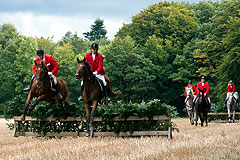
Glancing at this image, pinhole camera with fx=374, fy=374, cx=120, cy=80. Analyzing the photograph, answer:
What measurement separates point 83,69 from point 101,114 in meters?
1.75

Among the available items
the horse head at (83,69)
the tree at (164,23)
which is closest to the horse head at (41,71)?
the horse head at (83,69)

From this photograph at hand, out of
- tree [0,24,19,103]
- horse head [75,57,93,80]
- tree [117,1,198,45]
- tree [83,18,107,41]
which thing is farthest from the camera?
tree [83,18,107,41]

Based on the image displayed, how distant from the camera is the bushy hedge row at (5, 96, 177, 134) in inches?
474

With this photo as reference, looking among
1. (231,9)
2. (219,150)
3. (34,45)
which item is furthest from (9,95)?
(219,150)

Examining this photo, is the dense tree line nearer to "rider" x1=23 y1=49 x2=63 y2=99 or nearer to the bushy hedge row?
the bushy hedge row

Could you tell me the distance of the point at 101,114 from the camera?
493 inches

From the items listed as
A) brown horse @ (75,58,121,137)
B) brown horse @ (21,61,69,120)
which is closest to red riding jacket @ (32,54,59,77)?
brown horse @ (21,61,69,120)

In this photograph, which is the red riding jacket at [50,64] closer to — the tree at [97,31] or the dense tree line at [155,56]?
the dense tree line at [155,56]

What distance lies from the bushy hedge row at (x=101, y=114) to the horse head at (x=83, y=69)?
1406 mm

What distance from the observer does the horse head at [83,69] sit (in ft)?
38.2

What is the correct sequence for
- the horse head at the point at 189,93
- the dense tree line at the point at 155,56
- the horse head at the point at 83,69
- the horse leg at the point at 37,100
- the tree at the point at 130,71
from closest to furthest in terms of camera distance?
the horse head at the point at 83,69 < the horse leg at the point at 37,100 < the horse head at the point at 189,93 < the dense tree line at the point at 155,56 < the tree at the point at 130,71

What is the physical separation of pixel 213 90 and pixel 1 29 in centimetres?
5661

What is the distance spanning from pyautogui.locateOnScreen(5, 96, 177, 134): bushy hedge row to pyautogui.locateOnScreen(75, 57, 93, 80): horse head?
4.61 ft

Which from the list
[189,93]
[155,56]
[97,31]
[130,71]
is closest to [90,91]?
[189,93]
